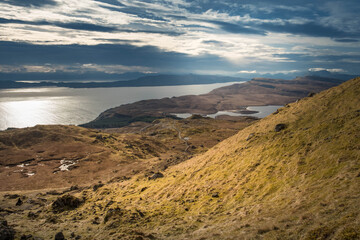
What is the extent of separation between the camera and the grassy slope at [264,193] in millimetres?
20281

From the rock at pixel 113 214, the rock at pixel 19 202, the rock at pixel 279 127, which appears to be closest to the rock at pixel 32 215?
the rock at pixel 19 202

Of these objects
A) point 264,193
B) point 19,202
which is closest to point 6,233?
point 19,202

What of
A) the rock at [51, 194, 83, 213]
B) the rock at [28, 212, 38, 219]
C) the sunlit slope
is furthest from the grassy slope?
the rock at [51, 194, 83, 213]

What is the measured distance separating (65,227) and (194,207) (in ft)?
59.4

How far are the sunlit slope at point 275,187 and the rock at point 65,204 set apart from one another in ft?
14.8

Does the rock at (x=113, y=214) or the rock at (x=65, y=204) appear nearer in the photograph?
the rock at (x=113, y=214)

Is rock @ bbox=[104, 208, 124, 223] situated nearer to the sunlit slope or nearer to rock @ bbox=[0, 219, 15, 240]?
the sunlit slope

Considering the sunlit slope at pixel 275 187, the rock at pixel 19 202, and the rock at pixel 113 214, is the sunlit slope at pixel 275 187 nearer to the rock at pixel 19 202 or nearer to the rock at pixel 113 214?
the rock at pixel 113 214

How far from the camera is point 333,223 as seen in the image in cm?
1788

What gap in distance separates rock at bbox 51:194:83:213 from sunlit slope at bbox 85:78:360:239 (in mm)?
4500

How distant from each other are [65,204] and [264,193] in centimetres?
3545

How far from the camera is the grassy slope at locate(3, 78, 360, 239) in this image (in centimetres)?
2028

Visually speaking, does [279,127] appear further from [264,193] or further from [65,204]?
[65,204]

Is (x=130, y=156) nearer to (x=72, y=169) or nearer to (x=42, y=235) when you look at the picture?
(x=72, y=169)
